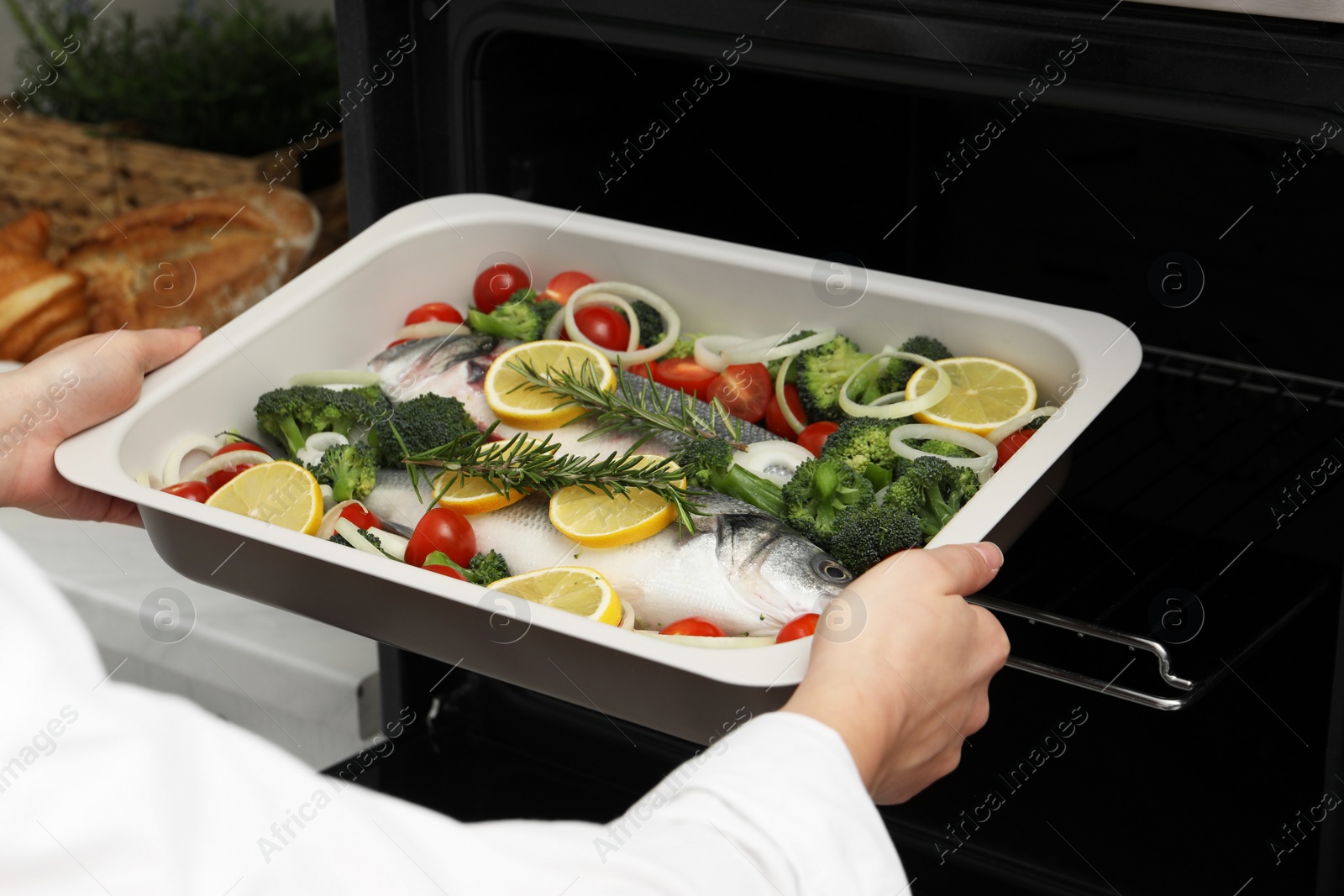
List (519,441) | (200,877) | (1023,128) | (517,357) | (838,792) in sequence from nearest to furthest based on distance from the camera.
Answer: (200,877), (838,792), (519,441), (517,357), (1023,128)

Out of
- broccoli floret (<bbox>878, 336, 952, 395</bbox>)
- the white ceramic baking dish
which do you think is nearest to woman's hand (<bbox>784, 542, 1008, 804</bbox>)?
the white ceramic baking dish

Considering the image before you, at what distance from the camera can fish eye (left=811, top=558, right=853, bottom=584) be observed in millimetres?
959

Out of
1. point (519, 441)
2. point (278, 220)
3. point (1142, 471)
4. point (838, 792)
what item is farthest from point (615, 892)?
point (278, 220)

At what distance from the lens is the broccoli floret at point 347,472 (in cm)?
111

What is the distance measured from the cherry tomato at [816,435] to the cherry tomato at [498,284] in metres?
0.38

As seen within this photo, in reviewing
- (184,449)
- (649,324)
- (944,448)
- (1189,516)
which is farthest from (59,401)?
(1189,516)

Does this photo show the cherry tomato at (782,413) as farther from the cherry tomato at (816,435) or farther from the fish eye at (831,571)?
the fish eye at (831,571)

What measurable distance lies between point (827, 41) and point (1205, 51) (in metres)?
0.30

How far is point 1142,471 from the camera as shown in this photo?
4.75 feet

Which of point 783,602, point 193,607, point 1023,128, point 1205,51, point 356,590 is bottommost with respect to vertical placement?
point 193,607

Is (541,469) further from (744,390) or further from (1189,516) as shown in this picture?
(1189,516)

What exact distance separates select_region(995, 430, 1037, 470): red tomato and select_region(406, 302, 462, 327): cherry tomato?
611 mm

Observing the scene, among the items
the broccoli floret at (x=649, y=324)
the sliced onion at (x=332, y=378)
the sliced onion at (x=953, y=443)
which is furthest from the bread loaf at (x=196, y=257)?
the sliced onion at (x=953, y=443)

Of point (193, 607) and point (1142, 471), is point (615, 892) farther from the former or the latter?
point (193, 607)
